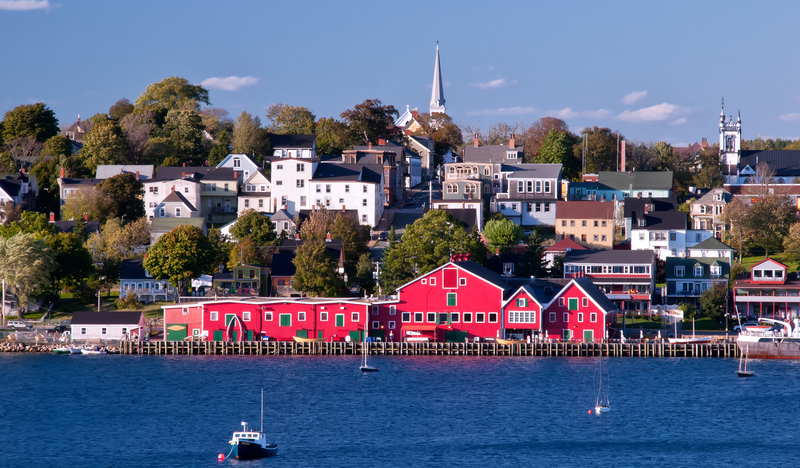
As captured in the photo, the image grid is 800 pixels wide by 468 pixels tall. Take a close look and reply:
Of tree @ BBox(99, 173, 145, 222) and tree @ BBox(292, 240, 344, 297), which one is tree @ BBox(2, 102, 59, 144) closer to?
tree @ BBox(99, 173, 145, 222)

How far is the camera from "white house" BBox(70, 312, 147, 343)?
7475 centimetres

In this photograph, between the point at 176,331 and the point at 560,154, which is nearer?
the point at 176,331

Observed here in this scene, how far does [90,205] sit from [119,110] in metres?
39.4

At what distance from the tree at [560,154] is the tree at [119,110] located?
5355 cm

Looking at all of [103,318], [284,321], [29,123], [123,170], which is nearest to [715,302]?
[284,321]


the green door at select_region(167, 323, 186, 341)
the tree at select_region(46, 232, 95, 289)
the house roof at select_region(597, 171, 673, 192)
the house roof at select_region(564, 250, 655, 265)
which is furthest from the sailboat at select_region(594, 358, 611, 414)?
the house roof at select_region(597, 171, 673, 192)

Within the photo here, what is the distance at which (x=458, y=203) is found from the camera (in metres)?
101

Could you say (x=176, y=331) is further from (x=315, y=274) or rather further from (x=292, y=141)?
(x=292, y=141)

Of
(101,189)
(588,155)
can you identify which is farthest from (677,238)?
(101,189)

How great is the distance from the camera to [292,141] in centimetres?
12138

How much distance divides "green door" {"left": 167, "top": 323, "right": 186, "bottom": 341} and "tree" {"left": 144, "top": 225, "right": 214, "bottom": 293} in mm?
8685

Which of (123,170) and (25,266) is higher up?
(123,170)

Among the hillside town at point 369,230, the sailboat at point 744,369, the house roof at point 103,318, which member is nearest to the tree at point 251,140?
the hillside town at point 369,230

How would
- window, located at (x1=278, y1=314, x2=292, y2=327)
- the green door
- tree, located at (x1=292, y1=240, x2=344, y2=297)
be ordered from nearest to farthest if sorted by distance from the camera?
window, located at (x1=278, y1=314, x2=292, y2=327) → the green door → tree, located at (x1=292, y1=240, x2=344, y2=297)
